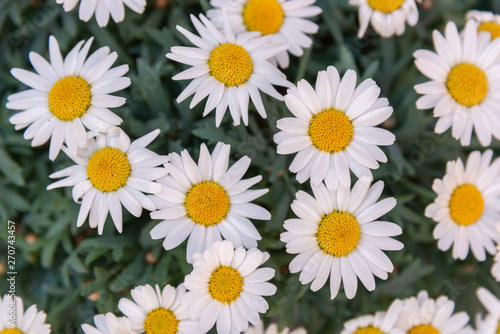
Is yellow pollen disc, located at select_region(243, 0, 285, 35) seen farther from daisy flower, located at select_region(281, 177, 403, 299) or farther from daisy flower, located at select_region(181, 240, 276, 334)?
daisy flower, located at select_region(181, 240, 276, 334)

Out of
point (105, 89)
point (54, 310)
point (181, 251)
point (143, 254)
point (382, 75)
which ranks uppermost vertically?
point (105, 89)

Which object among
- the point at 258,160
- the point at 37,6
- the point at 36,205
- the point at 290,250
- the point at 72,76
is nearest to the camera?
the point at 290,250

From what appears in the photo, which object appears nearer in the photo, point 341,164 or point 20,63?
point 341,164

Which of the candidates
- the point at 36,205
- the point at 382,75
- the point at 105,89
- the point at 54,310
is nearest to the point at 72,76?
the point at 105,89

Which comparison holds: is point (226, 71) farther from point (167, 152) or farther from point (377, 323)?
point (377, 323)

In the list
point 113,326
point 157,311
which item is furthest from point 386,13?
point 113,326

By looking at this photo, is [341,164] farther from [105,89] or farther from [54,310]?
[54,310]
